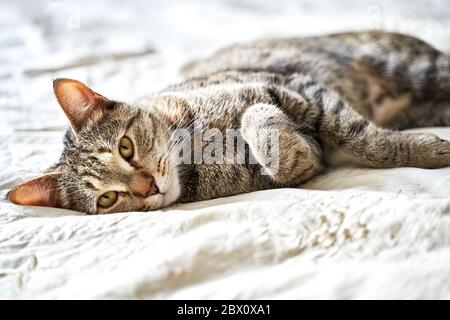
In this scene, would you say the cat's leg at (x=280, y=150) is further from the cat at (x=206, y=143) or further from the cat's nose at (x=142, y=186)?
the cat's nose at (x=142, y=186)

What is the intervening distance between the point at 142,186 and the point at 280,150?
0.35m

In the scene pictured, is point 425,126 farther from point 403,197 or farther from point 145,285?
point 145,285

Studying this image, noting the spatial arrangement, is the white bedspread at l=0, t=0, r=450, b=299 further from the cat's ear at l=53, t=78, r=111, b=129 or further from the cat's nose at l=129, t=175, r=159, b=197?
the cat's ear at l=53, t=78, r=111, b=129

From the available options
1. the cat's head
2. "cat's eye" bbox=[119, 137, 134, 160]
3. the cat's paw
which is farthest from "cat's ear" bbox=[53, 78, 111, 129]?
the cat's paw

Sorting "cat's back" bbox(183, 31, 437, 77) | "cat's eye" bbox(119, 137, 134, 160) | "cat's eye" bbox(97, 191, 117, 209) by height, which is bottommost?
"cat's eye" bbox(97, 191, 117, 209)

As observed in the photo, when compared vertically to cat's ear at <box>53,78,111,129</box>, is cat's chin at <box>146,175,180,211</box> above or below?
below

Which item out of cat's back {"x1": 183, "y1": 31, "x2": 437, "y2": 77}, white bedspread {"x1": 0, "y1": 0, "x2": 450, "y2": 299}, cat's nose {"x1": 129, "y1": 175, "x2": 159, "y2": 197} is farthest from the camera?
cat's back {"x1": 183, "y1": 31, "x2": 437, "y2": 77}

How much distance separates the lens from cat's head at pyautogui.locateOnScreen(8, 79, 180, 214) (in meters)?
1.13

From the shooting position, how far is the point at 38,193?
1151 mm

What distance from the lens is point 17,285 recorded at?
2.66ft

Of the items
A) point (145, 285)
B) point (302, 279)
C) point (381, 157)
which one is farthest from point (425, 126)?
point (145, 285)

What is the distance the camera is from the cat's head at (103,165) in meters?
1.13

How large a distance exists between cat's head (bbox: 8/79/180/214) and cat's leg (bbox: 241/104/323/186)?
0.73 ft

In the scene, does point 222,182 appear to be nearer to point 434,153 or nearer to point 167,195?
point 167,195
